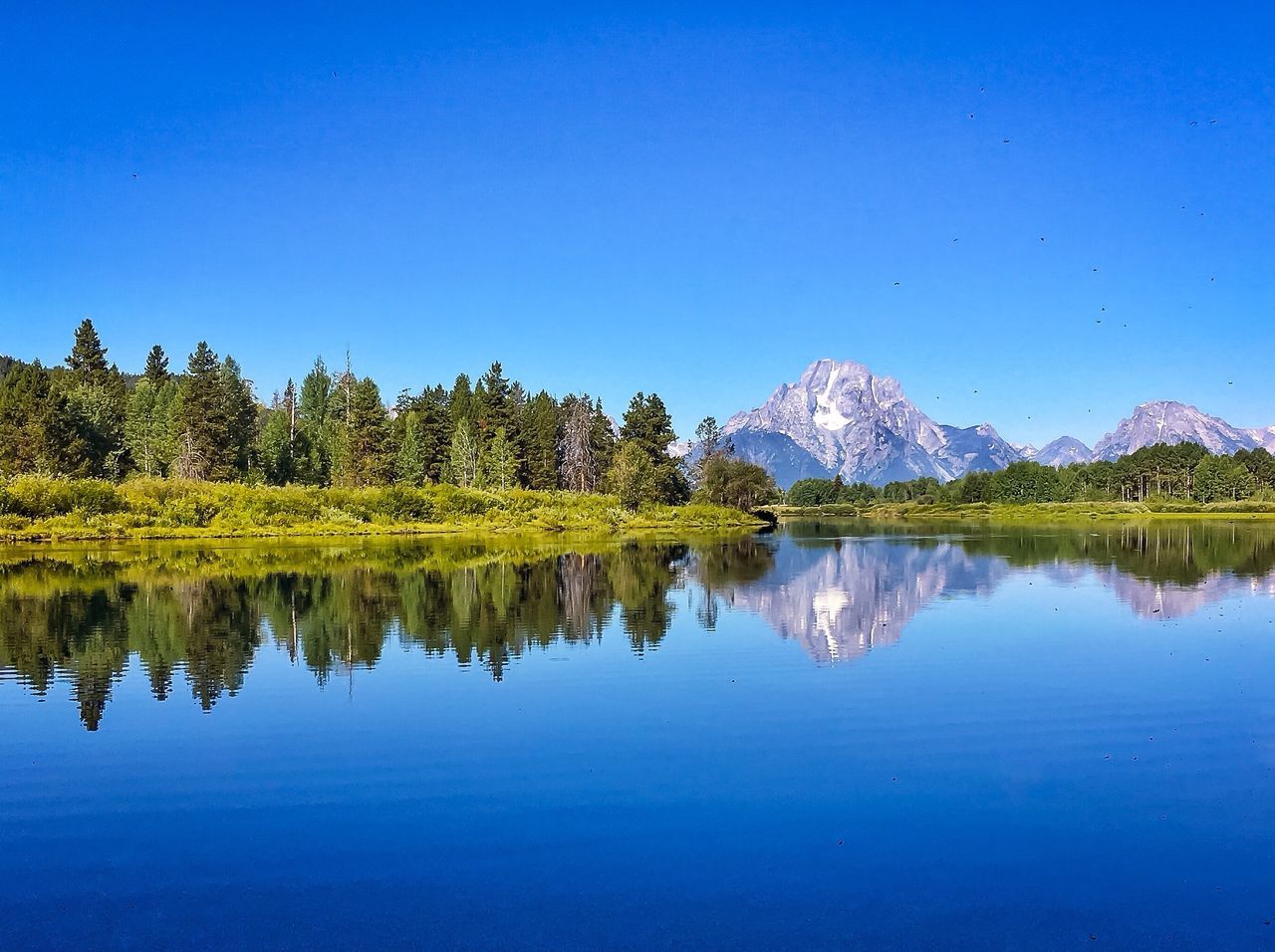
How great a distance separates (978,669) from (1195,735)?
16.6ft

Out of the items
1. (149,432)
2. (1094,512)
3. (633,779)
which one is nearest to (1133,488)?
(1094,512)

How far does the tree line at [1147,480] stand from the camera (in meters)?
163

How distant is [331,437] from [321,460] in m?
3.36

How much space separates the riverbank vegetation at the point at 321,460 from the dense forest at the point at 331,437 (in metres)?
0.23

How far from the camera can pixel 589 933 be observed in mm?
7934

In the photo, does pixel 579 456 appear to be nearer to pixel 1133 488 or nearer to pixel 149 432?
pixel 149 432

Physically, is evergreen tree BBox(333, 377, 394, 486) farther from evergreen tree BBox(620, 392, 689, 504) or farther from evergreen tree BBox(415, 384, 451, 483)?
evergreen tree BBox(620, 392, 689, 504)

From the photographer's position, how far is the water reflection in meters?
20.5

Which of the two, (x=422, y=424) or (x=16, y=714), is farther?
(x=422, y=424)

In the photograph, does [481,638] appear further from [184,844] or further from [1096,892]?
[1096,892]

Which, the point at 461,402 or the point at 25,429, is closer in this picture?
the point at 25,429

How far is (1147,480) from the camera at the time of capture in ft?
Result: 581

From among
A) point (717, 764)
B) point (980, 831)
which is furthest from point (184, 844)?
point (980, 831)

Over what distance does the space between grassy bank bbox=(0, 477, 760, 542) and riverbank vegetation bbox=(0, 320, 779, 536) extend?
139mm
